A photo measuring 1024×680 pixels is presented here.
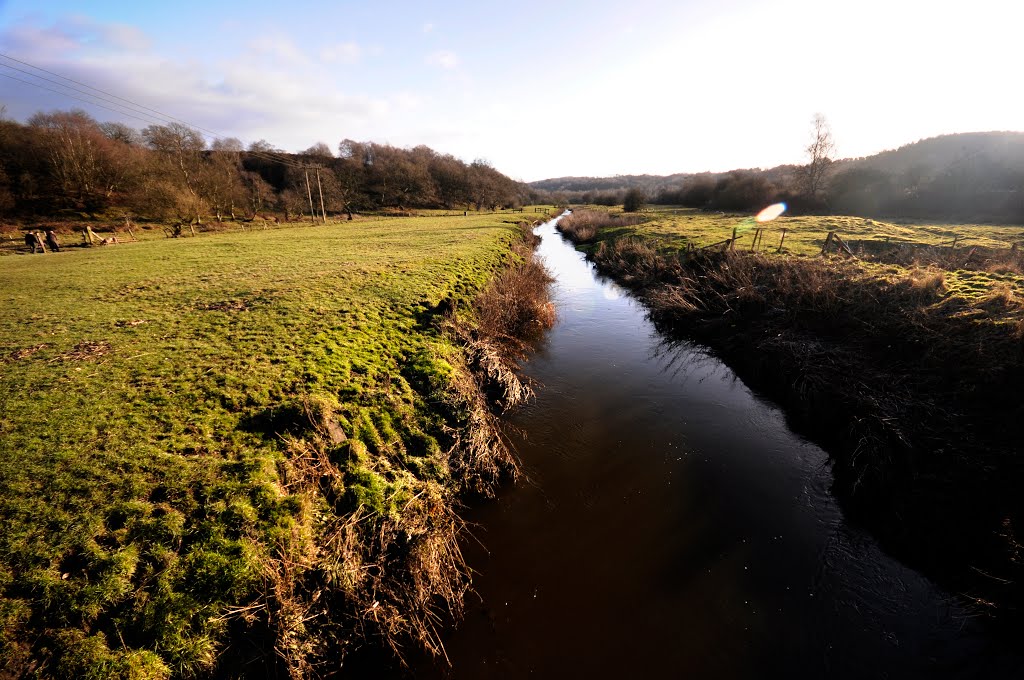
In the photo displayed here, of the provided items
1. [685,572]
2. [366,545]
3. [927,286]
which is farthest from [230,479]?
[927,286]

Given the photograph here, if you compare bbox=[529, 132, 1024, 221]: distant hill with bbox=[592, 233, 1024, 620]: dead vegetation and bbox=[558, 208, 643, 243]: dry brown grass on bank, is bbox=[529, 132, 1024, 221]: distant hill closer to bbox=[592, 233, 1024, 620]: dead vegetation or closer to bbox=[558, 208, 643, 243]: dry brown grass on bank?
bbox=[558, 208, 643, 243]: dry brown grass on bank

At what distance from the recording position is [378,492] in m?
6.10

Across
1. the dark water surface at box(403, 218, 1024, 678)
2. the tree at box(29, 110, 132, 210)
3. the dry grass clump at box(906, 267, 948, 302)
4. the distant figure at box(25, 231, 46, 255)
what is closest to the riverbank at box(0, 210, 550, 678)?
the dark water surface at box(403, 218, 1024, 678)

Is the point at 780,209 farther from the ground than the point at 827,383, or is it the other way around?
the point at 780,209

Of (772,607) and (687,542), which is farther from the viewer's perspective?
(687,542)

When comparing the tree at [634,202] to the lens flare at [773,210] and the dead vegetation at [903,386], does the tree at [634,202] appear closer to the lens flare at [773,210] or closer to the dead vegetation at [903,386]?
the lens flare at [773,210]

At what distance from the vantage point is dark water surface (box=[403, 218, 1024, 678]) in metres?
5.31

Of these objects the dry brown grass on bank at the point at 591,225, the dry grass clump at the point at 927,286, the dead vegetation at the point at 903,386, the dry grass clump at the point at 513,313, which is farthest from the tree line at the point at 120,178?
the dry grass clump at the point at 927,286

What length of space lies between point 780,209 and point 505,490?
56795 mm

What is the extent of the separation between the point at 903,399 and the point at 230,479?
1419 centimetres

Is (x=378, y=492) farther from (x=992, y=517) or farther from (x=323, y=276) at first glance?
(x=323, y=276)

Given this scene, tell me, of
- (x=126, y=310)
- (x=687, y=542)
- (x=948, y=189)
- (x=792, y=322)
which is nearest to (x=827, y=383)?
(x=792, y=322)

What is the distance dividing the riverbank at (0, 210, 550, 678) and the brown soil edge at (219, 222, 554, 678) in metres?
0.03

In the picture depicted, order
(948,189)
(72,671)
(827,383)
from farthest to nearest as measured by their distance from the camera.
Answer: (948,189) → (827,383) → (72,671)
